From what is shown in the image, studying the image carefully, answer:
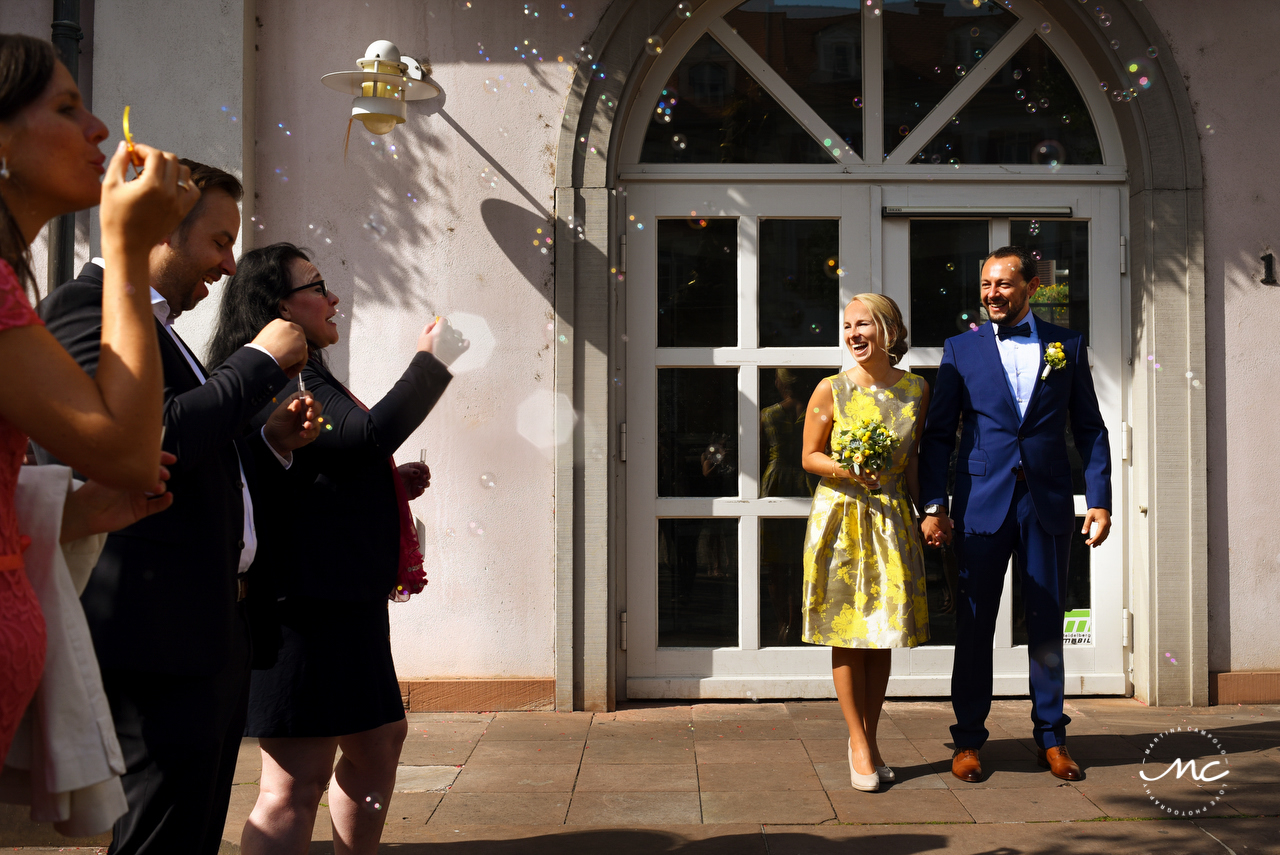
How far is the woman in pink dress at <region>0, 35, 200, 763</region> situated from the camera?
1.26m

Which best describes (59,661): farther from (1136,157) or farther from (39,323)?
(1136,157)

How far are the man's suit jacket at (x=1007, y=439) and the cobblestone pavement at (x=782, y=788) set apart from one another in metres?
1.05

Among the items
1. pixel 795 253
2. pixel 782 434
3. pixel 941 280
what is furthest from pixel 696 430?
pixel 941 280

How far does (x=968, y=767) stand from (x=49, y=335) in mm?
3745

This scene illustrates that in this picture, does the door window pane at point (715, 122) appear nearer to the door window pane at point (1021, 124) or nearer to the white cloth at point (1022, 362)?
the door window pane at point (1021, 124)

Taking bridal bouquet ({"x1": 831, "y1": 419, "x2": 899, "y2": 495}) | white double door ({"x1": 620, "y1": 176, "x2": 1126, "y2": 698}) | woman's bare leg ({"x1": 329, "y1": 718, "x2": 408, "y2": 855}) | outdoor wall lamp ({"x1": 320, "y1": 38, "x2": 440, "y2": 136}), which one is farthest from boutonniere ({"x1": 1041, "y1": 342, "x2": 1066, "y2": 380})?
outdoor wall lamp ({"x1": 320, "y1": 38, "x2": 440, "y2": 136})

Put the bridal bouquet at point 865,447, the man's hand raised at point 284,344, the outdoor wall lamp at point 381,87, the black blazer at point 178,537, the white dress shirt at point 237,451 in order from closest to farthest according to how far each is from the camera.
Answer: the black blazer at point 178,537 → the man's hand raised at point 284,344 → the white dress shirt at point 237,451 → the bridal bouquet at point 865,447 → the outdoor wall lamp at point 381,87

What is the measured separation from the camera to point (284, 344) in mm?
1898

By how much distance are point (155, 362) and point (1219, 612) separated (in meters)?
5.43

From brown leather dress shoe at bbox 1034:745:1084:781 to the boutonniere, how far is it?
59.1 inches

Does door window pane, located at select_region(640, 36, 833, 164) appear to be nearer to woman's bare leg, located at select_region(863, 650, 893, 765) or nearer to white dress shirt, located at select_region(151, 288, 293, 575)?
woman's bare leg, located at select_region(863, 650, 893, 765)

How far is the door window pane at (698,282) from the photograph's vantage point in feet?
18.0

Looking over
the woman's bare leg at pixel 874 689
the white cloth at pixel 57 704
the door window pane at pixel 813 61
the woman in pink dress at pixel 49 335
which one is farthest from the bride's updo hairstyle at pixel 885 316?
the white cloth at pixel 57 704

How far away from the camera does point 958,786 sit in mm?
4012
